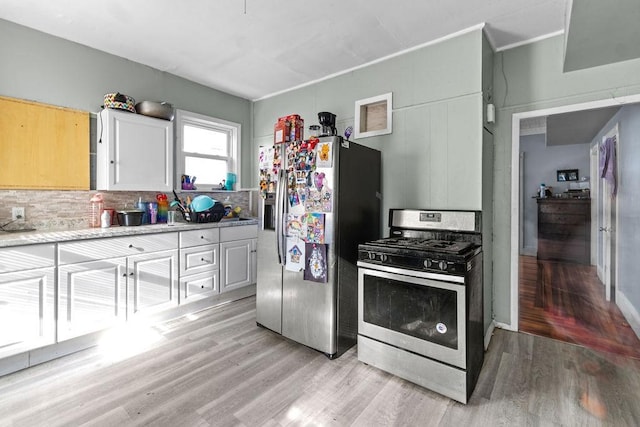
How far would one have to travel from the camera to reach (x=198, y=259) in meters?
3.15

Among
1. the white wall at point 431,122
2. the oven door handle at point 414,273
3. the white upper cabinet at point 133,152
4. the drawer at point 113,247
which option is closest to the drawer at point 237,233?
the drawer at point 113,247

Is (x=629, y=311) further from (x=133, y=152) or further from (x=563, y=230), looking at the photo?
(x=133, y=152)

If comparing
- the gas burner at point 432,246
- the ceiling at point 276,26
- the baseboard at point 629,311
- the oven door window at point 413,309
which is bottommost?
the baseboard at point 629,311

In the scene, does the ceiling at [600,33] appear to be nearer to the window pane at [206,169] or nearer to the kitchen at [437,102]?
the kitchen at [437,102]

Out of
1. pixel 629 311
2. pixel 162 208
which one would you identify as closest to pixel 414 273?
pixel 629 311

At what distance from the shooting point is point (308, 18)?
236cm

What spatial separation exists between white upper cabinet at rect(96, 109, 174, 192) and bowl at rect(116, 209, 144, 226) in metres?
0.24

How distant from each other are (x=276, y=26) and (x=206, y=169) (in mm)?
2062

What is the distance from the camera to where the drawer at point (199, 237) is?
302 centimetres

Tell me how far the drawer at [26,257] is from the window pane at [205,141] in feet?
6.01

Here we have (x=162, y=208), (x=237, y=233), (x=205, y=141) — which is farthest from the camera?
(x=205, y=141)

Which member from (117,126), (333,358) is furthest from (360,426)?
(117,126)

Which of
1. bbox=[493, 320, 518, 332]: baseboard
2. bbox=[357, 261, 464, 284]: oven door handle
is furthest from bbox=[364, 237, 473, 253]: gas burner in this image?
bbox=[493, 320, 518, 332]: baseboard

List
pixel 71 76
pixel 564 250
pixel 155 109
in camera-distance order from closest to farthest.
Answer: pixel 71 76 → pixel 155 109 → pixel 564 250
